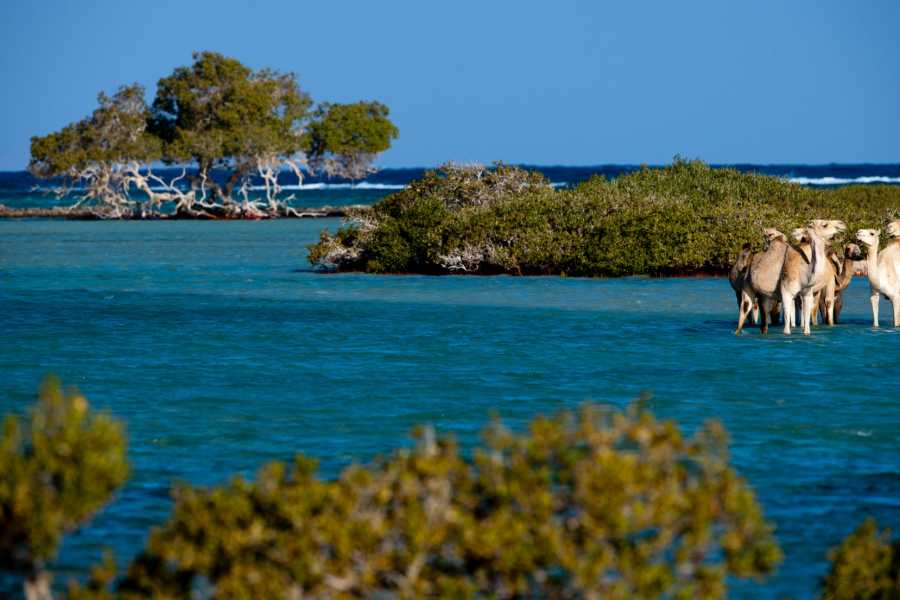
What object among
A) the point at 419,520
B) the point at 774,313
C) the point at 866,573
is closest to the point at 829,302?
the point at 774,313

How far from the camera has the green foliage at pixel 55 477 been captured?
5387 mm

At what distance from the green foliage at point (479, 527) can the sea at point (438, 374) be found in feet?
7.15

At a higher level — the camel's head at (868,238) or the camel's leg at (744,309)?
the camel's head at (868,238)

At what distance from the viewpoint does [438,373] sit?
16.6m

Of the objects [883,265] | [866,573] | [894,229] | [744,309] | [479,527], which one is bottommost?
[866,573]

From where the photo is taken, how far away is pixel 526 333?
2083cm

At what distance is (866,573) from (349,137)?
269ft

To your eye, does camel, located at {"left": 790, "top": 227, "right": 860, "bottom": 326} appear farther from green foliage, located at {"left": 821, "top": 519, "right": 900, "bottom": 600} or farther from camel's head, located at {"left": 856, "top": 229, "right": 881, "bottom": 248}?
green foliage, located at {"left": 821, "top": 519, "right": 900, "bottom": 600}

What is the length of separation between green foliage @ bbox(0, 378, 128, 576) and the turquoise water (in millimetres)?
3072

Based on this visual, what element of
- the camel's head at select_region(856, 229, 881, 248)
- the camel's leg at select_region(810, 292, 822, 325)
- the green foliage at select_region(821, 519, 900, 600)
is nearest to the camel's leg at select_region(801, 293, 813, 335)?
the camel's leg at select_region(810, 292, 822, 325)

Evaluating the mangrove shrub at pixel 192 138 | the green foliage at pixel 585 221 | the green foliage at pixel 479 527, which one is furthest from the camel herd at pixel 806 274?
the mangrove shrub at pixel 192 138

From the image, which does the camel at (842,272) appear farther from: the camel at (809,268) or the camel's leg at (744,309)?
the camel at (809,268)

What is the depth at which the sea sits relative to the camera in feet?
34.7

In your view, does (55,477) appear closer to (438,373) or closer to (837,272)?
(438,373)
